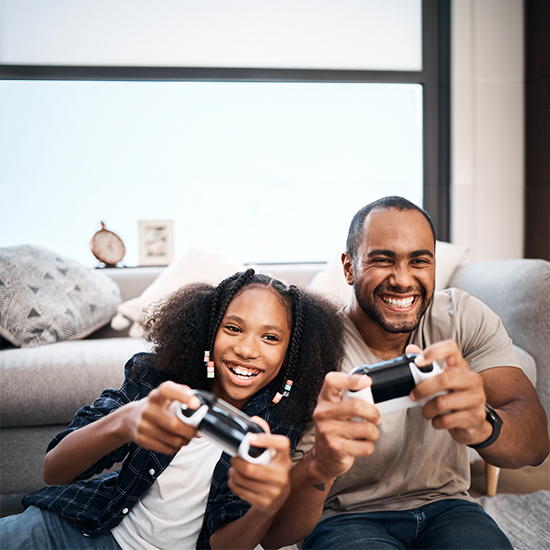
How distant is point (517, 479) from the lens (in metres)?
0.85

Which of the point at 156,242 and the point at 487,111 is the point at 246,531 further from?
the point at 156,242

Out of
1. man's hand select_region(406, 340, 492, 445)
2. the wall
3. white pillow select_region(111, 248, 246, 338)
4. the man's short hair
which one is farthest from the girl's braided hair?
white pillow select_region(111, 248, 246, 338)

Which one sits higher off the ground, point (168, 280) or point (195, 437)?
point (168, 280)

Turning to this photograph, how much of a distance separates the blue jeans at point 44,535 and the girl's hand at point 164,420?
266 mm

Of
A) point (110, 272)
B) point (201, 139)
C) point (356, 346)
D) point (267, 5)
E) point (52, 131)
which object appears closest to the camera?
point (356, 346)

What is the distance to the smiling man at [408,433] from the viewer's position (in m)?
0.56

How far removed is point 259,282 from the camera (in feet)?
2.13

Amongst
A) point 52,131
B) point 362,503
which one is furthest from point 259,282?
point 52,131

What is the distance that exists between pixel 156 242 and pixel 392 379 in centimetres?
127

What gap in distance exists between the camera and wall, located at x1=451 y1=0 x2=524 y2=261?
0.89m

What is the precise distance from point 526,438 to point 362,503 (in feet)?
0.76

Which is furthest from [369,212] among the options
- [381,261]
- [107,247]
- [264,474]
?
[107,247]

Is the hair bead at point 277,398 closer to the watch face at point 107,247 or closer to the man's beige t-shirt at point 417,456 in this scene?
the man's beige t-shirt at point 417,456

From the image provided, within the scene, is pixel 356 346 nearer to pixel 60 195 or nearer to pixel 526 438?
pixel 526 438
